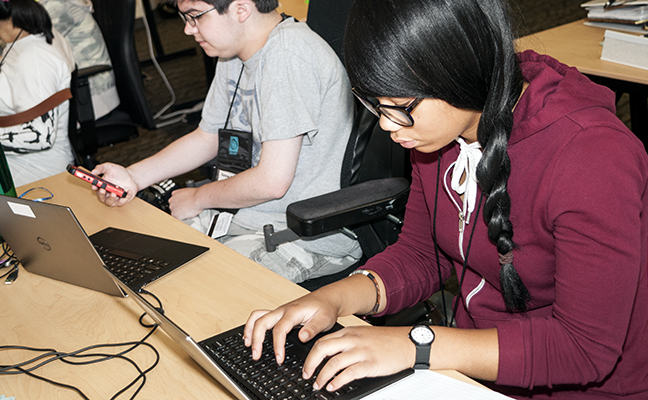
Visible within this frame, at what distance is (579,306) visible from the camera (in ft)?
2.62

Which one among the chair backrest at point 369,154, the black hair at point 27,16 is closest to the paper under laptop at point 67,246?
the chair backrest at point 369,154

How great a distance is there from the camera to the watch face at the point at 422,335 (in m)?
0.83

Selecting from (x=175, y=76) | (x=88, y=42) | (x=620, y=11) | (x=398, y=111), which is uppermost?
(x=398, y=111)

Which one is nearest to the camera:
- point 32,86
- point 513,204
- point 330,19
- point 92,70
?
point 513,204

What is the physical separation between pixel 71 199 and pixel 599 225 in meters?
1.31

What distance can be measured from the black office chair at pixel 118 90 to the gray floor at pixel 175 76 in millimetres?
899

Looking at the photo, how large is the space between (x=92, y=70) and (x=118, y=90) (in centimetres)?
19

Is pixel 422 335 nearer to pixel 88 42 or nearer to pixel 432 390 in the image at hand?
pixel 432 390

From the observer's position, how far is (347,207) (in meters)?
1.27

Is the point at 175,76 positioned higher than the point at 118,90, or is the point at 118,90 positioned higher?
the point at 118,90

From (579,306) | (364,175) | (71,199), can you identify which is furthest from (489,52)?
(71,199)

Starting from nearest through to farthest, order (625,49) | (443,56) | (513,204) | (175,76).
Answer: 1. (443,56)
2. (513,204)
3. (625,49)
4. (175,76)

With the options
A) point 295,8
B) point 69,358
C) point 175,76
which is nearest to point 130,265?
point 69,358

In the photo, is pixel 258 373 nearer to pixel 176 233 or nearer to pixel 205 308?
pixel 205 308
